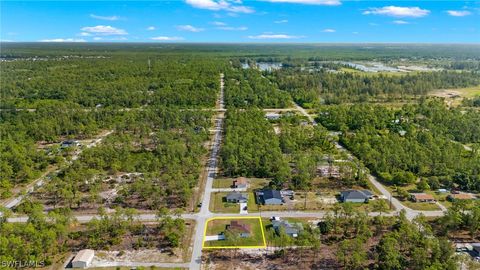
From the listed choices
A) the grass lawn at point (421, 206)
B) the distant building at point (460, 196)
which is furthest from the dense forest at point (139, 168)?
the distant building at point (460, 196)

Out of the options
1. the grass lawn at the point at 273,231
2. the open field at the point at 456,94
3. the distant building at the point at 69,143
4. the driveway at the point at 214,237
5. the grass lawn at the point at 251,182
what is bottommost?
the driveway at the point at 214,237

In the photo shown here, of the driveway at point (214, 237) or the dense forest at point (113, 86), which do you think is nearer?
the driveway at point (214, 237)

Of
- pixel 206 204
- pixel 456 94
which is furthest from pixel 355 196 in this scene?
pixel 456 94

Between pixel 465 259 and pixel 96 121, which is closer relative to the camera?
pixel 465 259

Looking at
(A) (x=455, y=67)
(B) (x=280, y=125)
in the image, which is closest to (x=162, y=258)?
(B) (x=280, y=125)

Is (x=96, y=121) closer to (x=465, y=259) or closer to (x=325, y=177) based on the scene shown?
(x=325, y=177)

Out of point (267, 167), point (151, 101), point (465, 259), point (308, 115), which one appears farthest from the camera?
point (151, 101)

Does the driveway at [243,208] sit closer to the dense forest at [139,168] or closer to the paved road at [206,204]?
the paved road at [206,204]

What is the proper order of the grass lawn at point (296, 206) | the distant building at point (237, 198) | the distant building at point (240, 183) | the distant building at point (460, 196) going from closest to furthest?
the grass lawn at point (296, 206)
the distant building at point (237, 198)
the distant building at point (460, 196)
the distant building at point (240, 183)
